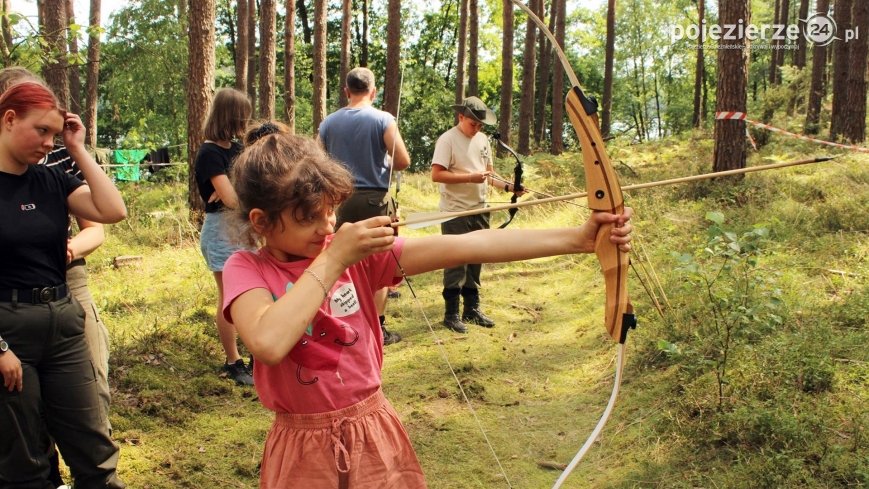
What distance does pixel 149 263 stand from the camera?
280 inches

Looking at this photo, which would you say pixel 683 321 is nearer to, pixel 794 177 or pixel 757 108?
pixel 794 177

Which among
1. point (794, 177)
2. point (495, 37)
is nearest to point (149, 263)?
point (794, 177)

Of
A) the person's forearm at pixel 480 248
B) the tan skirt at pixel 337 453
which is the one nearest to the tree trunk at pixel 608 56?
the person's forearm at pixel 480 248

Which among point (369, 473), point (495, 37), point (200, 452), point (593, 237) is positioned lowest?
point (200, 452)

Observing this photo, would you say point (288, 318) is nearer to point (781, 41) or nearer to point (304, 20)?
point (781, 41)

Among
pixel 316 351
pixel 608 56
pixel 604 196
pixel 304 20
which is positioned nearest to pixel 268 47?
pixel 608 56

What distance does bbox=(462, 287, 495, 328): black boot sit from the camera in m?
5.90

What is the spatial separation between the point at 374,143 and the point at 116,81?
66.3 ft

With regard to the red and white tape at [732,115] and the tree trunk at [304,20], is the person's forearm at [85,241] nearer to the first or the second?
the red and white tape at [732,115]

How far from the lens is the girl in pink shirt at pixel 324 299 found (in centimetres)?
172

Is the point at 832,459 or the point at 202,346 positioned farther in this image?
the point at 202,346

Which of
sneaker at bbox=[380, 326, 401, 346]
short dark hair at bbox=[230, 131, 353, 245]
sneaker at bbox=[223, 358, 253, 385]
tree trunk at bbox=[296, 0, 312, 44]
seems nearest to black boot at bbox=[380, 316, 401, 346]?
sneaker at bbox=[380, 326, 401, 346]

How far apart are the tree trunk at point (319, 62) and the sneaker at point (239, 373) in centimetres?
1052

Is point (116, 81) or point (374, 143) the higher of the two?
point (116, 81)
